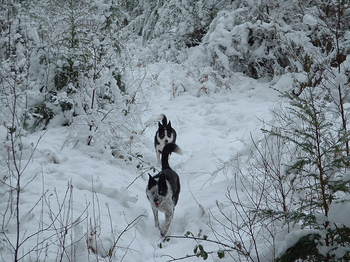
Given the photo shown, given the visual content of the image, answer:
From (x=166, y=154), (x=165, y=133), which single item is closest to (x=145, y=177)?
(x=166, y=154)

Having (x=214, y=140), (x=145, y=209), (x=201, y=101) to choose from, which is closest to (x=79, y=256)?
(x=145, y=209)

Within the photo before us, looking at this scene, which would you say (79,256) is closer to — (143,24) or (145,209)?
(145,209)

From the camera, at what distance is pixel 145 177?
680 cm

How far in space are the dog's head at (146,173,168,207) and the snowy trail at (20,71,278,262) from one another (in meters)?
0.24

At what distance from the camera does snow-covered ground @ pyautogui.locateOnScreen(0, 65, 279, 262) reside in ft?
13.4

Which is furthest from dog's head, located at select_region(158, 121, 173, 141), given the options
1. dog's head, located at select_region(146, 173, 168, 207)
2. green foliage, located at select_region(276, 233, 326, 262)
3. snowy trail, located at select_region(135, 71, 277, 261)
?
green foliage, located at select_region(276, 233, 326, 262)

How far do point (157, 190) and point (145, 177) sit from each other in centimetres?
143

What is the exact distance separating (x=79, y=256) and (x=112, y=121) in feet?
11.5

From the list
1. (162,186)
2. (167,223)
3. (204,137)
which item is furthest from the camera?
(204,137)

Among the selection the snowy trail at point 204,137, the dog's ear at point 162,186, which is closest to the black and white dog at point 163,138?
the snowy trail at point 204,137

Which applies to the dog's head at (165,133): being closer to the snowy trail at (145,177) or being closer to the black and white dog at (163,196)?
the snowy trail at (145,177)

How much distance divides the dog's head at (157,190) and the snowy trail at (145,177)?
243 millimetres

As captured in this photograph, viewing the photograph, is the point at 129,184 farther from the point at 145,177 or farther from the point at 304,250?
the point at 304,250

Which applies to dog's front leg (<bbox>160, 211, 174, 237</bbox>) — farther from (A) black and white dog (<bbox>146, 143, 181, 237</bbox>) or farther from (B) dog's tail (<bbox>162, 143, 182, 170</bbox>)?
(B) dog's tail (<bbox>162, 143, 182, 170</bbox>)
